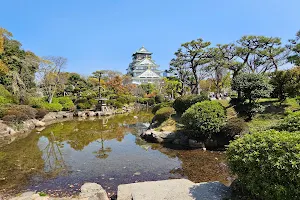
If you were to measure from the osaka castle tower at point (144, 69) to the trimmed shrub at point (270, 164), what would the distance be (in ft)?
159

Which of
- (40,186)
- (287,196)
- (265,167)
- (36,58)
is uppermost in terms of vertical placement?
(36,58)

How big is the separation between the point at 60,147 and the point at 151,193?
712 cm

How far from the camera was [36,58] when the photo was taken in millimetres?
26094

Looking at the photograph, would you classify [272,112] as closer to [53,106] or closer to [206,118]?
[206,118]

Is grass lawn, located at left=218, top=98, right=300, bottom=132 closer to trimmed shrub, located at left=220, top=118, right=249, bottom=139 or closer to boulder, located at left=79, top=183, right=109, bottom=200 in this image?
trimmed shrub, located at left=220, top=118, right=249, bottom=139

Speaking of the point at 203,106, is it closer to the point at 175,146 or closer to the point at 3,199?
the point at 175,146

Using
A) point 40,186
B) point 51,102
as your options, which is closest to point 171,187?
point 40,186

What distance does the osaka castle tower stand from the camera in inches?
2320

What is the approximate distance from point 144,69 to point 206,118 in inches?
2311

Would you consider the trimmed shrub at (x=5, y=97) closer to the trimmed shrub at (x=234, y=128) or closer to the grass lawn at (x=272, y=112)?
the trimmed shrub at (x=234, y=128)

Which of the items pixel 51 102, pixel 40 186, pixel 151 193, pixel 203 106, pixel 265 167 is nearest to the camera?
pixel 265 167

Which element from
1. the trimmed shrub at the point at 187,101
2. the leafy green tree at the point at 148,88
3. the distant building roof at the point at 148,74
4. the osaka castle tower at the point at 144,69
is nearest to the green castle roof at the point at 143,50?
Result: the osaka castle tower at the point at 144,69

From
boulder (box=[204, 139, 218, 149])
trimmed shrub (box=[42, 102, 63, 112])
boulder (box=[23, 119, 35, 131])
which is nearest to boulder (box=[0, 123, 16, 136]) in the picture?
boulder (box=[23, 119, 35, 131])

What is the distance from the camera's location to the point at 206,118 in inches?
342
